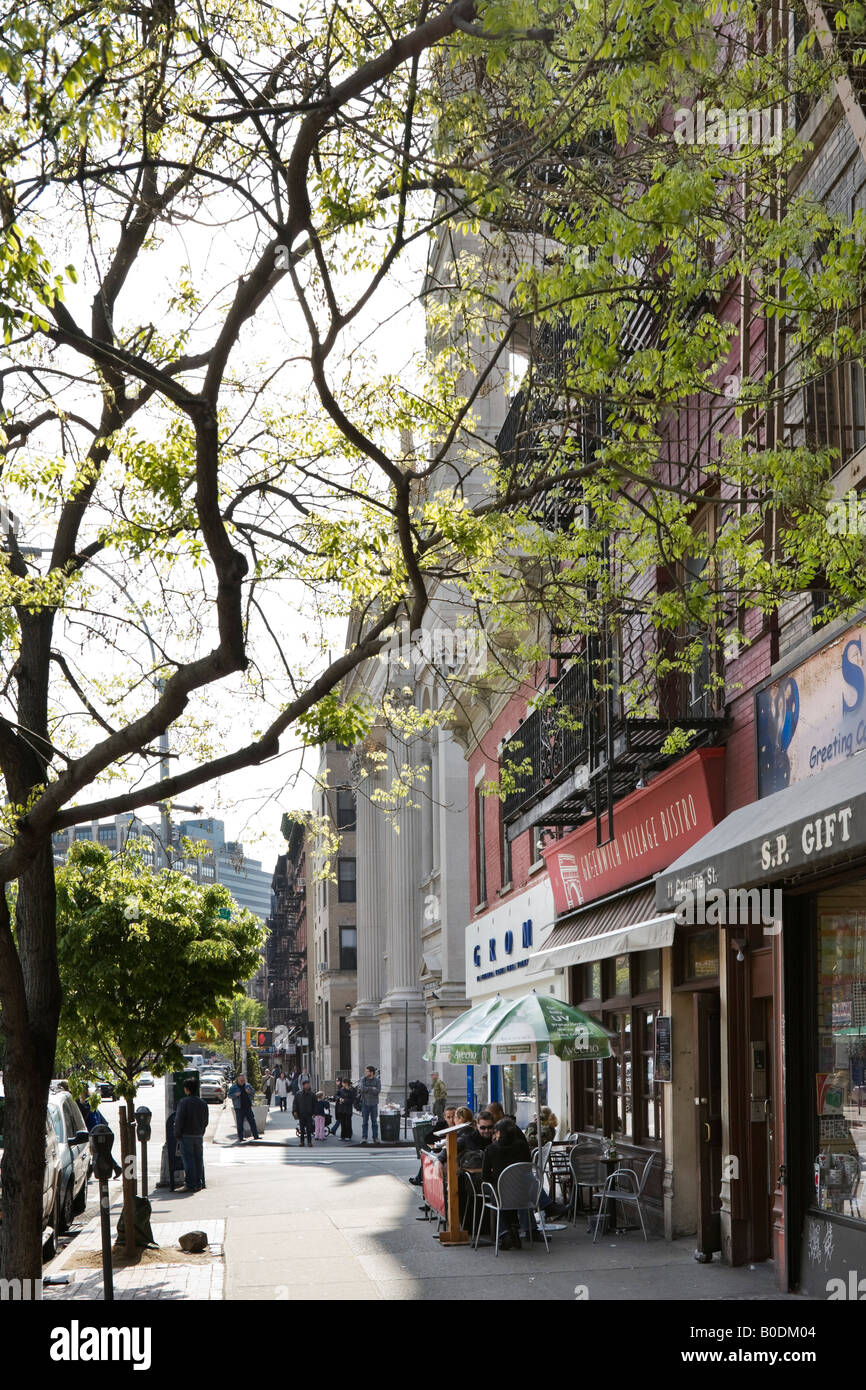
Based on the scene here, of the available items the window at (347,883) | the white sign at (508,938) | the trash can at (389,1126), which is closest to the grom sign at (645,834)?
the white sign at (508,938)

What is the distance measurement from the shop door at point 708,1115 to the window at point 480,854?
A: 15335mm

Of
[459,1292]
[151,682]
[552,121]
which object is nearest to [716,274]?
[552,121]

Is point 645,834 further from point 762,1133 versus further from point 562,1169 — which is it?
point 562,1169

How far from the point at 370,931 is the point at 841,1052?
50093 millimetres

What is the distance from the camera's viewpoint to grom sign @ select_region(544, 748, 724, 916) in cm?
1422

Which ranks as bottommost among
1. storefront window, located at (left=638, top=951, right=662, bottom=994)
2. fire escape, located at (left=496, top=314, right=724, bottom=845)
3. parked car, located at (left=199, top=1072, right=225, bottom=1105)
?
parked car, located at (left=199, top=1072, right=225, bottom=1105)

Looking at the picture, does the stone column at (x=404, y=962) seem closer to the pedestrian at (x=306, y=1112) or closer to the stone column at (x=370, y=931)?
the stone column at (x=370, y=931)

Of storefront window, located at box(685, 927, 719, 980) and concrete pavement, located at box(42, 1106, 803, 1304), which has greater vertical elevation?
storefront window, located at box(685, 927, 719, 980)

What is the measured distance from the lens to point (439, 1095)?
114 ft

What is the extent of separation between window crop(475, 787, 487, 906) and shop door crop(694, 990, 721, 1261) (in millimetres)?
15335

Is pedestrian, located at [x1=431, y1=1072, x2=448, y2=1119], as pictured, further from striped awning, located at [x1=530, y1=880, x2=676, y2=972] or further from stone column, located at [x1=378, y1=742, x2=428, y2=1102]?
stone column, located at [x1=378, y1=742, x2=428, y2=1102]

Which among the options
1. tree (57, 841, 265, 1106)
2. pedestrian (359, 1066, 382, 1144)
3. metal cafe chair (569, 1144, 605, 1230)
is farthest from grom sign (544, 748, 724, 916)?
pedestrian (359, 1066, 382, 1144)

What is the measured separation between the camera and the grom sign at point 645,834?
1422cm

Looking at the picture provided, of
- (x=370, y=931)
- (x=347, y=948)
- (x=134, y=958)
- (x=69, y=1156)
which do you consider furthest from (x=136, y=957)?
(x=347, y=948)
